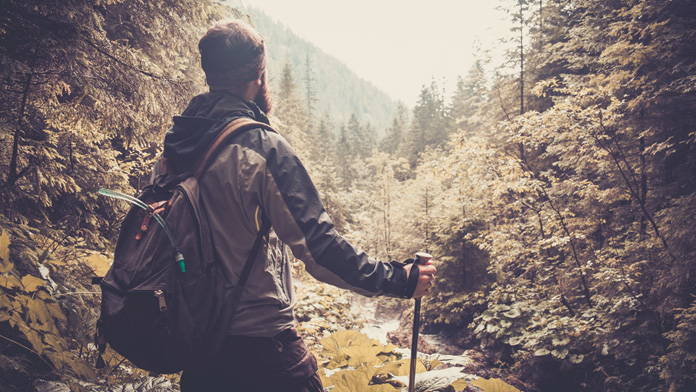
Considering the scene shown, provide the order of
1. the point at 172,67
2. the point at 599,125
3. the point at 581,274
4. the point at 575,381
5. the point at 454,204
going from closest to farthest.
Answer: the point at 172,67, the point at 599,125, the point at 575,381, the point at 581,274, the point at 454,204

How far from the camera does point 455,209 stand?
11406 millimetres

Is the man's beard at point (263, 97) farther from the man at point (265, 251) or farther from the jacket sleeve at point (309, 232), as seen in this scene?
the jacket sleeve at point (309, 232)

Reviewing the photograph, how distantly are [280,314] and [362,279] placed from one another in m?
0.37

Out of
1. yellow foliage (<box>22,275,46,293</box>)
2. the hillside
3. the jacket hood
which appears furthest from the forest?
the hillside

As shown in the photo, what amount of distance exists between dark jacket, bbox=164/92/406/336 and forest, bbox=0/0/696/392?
53 cm

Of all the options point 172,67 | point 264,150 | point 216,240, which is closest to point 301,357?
point 216,240

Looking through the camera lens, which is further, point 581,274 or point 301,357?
point 581,274

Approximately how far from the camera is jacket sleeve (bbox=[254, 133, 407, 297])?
1.36 m

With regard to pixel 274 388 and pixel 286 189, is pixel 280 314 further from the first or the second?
pixel 286 189

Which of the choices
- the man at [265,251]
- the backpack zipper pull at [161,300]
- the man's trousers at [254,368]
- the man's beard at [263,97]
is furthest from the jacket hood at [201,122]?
the man's trousers at [254,368]

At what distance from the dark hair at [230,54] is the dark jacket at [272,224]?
0.80ft

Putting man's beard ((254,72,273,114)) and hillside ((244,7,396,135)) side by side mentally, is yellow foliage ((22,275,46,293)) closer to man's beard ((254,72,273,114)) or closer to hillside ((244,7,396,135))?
man's beard ((254,72,273,114))

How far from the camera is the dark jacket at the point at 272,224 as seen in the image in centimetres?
137

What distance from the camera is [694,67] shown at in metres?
4.87
